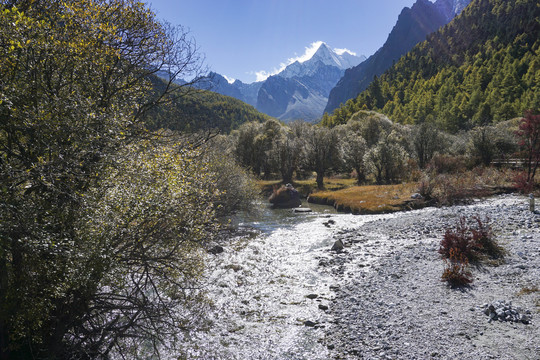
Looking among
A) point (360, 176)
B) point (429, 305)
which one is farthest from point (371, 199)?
point (429, 305)

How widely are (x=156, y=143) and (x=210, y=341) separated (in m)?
7.74

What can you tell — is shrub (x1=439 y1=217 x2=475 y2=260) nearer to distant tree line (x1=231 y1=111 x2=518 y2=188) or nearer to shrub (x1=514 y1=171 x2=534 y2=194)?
shrub (x1=514 y1=171 x2=534 y2=194)

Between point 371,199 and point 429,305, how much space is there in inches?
1061

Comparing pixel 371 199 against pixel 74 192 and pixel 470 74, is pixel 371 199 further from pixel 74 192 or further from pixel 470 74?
pixel 470 74

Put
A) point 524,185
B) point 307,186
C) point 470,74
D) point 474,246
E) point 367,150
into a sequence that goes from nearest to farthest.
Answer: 1. point 474,246
2. point 524,185
3. point 367,150
4. point 307,186
5. point 470,74

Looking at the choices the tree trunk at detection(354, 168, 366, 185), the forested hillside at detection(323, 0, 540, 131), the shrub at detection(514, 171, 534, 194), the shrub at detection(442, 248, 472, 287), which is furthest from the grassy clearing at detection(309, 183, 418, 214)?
the forested hillside at detection(323, 0, 540, 131)

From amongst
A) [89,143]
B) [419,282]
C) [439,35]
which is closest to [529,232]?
[419,282]

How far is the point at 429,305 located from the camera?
1038 centimetres

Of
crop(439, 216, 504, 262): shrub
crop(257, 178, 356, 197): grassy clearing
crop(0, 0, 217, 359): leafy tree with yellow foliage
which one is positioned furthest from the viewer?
crop(257, 178, 356, 197): grassy clearing

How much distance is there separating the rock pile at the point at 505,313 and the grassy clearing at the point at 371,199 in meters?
23.8

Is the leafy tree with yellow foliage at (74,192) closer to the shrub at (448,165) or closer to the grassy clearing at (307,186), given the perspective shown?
the grassy clearing at (307,186)

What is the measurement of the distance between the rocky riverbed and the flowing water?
69 centimetres

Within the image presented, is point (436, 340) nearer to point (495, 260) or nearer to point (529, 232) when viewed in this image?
point (495, 260)

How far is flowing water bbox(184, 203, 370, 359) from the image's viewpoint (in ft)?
32.0
